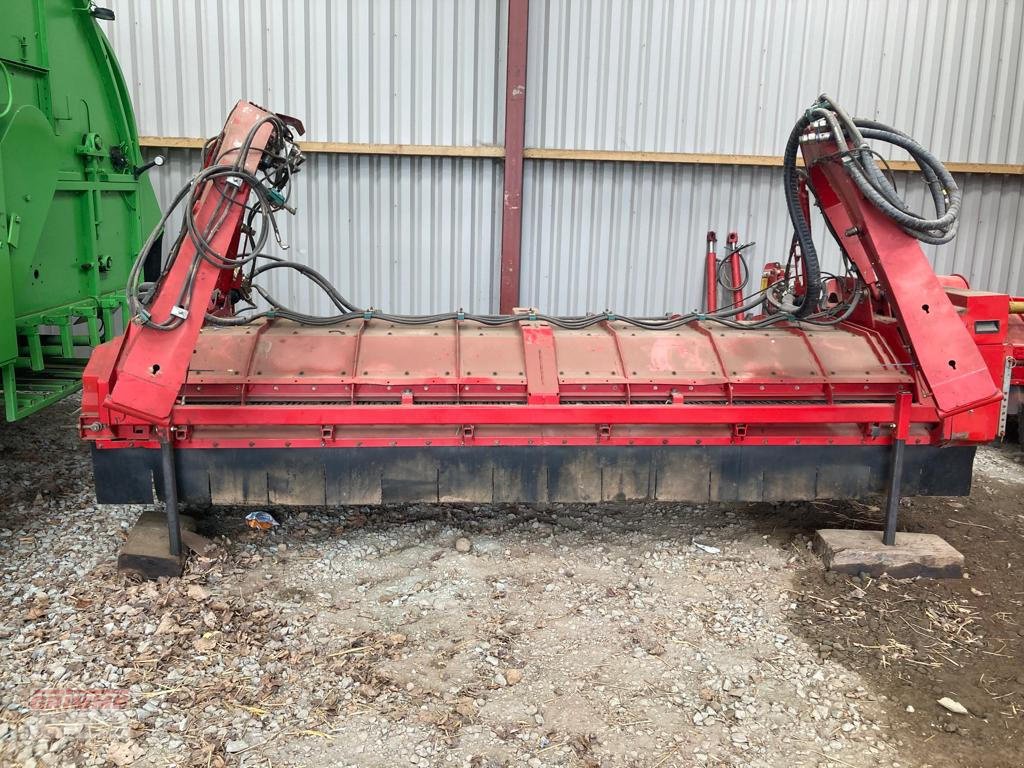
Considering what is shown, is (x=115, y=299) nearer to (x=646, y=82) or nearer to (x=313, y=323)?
→ (x=313, y=323)

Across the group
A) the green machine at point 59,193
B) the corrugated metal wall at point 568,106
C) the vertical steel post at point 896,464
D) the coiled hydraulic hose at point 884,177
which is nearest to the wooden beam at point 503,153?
the corrugated metal wall at point 568,106

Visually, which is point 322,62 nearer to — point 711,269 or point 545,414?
point 711,269

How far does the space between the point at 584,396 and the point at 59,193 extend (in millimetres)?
3243

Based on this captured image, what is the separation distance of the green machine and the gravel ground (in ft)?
3.28

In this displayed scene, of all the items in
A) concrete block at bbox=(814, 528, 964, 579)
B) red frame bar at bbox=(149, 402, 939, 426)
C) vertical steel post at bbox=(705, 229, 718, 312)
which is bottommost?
concrete block at bbox=(814, 528, 964, 579)

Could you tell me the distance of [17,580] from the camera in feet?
11.8

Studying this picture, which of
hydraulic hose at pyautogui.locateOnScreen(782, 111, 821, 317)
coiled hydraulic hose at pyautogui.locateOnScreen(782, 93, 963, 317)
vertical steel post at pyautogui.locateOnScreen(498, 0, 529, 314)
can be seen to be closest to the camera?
coiled hydraulic hose at pyautogui.locateOnScreen(782, 93, 963, 317)

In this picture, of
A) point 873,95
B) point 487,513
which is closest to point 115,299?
point 487,513

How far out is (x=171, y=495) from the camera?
361 centimetres

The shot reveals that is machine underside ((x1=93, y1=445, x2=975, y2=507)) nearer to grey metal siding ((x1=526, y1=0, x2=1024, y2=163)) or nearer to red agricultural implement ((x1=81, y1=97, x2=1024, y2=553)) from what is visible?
red agricultural implement ((x1=81, y1=97, x2=1024, y2=553))

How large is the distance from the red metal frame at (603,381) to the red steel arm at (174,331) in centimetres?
6

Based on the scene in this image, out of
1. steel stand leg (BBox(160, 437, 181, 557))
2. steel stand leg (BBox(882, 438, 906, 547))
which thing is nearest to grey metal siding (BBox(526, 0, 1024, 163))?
steel stand leg (BBox(882, 438, 906, 547))

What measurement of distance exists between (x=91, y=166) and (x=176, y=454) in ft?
7.36

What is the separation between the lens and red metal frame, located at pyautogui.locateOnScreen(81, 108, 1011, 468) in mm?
3604
